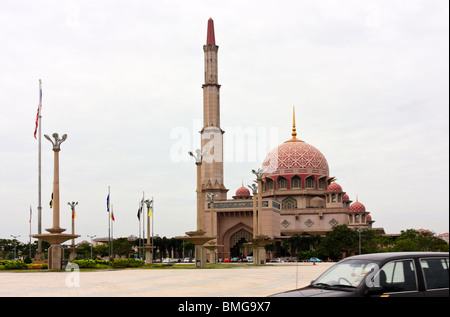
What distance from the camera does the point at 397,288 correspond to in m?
8.85

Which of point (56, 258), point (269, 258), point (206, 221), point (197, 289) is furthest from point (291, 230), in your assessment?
point (197, 289)

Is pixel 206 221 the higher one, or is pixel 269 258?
pixel 206 221

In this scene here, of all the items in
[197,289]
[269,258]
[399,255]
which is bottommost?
[269,258]

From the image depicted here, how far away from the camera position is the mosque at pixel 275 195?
292 ft

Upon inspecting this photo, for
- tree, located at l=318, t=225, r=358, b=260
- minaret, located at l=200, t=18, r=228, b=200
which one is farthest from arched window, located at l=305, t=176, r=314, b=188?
tree, located at l=318, t=225, r=358, b=260

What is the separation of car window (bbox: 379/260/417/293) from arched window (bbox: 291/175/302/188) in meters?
91.6

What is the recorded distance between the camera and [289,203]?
328ft

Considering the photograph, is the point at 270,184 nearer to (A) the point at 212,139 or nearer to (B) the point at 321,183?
(B) the point at 321,183

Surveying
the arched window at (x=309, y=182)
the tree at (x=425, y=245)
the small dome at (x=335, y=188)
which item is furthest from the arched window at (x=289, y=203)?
the tree at (x=425, y=245)

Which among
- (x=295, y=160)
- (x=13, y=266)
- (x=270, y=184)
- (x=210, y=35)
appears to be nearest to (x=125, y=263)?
(x=13, y=266)
